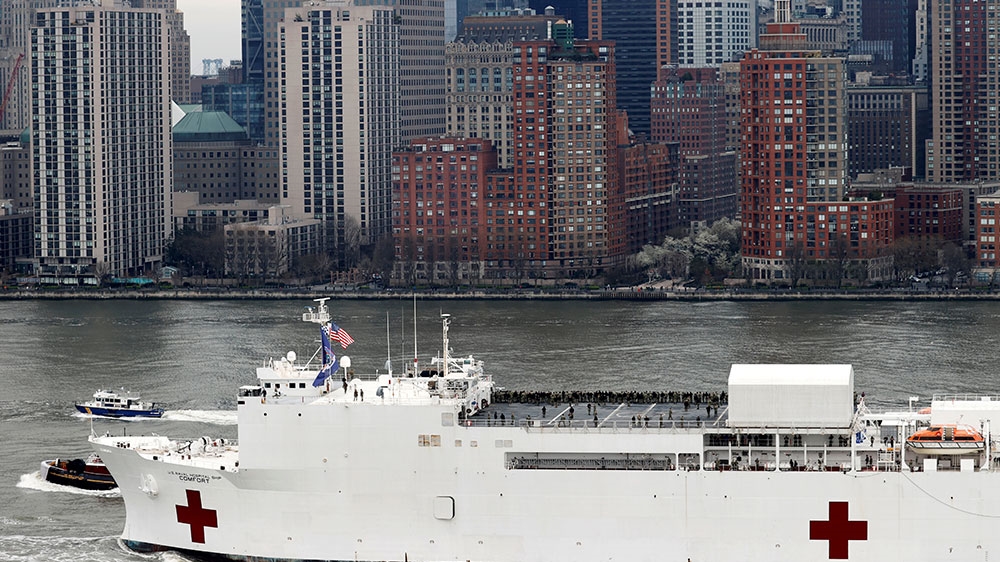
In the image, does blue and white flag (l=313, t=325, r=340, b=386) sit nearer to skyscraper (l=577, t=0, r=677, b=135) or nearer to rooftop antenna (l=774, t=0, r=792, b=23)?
rooftop antenna (l=774, t=0, r=792, b=23)

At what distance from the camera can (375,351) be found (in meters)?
52.7

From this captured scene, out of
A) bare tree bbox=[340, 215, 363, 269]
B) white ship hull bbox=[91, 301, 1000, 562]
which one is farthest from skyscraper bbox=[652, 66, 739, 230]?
white ship hull bbox=[91, 301, 1000, 562]

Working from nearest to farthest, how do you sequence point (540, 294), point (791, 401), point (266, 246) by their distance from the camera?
1. point (791, 401)
2. point (540, 294)
3. point (266, 246)

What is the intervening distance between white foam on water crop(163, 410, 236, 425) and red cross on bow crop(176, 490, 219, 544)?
11223 mm

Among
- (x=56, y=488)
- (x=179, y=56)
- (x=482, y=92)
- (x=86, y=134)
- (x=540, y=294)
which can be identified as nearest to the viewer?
(x=56, y=488)

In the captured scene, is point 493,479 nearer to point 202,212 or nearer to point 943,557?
point 943,557

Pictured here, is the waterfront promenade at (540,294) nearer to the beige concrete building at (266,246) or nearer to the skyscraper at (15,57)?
the beige concrete building at (266,246)

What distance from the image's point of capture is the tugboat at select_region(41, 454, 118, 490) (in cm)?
3641

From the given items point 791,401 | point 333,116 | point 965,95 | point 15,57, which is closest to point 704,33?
point 965,95

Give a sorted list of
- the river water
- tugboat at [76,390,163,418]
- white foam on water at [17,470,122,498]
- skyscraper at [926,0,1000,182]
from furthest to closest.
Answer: skyscraper at [926,0,1000,182] → tugboat at [76,390,163,418] → the river water → white foam on water at [17,470,122,498]

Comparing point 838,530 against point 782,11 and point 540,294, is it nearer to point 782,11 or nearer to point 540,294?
point 540,294

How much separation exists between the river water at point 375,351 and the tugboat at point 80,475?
0.27 meters

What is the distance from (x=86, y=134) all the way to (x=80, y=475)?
137ft

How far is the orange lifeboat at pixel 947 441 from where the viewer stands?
28.7m
